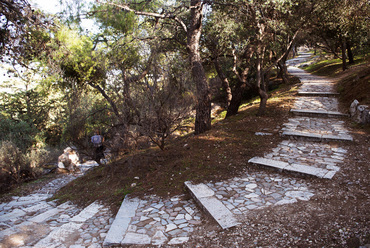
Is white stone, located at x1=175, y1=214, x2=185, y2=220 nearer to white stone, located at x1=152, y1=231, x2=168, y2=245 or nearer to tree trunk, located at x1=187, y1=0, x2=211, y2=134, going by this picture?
white stone, located at x1=152, y1=231, x2=168, y2=245

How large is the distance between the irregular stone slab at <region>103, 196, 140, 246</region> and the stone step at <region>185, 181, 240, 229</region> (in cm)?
104

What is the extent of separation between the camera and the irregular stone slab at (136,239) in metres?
3.00

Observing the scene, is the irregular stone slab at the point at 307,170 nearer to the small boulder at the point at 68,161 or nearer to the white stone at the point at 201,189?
the white stone at the point at 201,189

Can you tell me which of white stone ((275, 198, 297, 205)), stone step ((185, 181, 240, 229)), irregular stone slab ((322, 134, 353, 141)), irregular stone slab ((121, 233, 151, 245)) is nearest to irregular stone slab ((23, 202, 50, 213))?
irregular stone slab ((121, 233, 151, 245))

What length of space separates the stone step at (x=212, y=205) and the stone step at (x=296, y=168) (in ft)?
4.87

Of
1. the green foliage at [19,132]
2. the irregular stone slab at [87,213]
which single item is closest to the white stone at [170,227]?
the irregular stone slab at [87,213]

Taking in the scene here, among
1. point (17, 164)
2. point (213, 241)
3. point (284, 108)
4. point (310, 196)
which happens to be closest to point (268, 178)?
point (310, 196)

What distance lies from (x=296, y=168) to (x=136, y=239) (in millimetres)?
3229

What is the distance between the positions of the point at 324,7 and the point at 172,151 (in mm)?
7672

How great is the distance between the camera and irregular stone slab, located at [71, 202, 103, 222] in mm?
3877

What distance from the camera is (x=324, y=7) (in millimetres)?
8500

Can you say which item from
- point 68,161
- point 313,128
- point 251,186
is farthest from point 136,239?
point 68,161

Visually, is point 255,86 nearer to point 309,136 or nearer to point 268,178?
point 309,136

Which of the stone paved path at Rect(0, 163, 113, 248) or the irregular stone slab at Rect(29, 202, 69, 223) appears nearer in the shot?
the stone paved path at Rect(0, 163, 113, 248)
